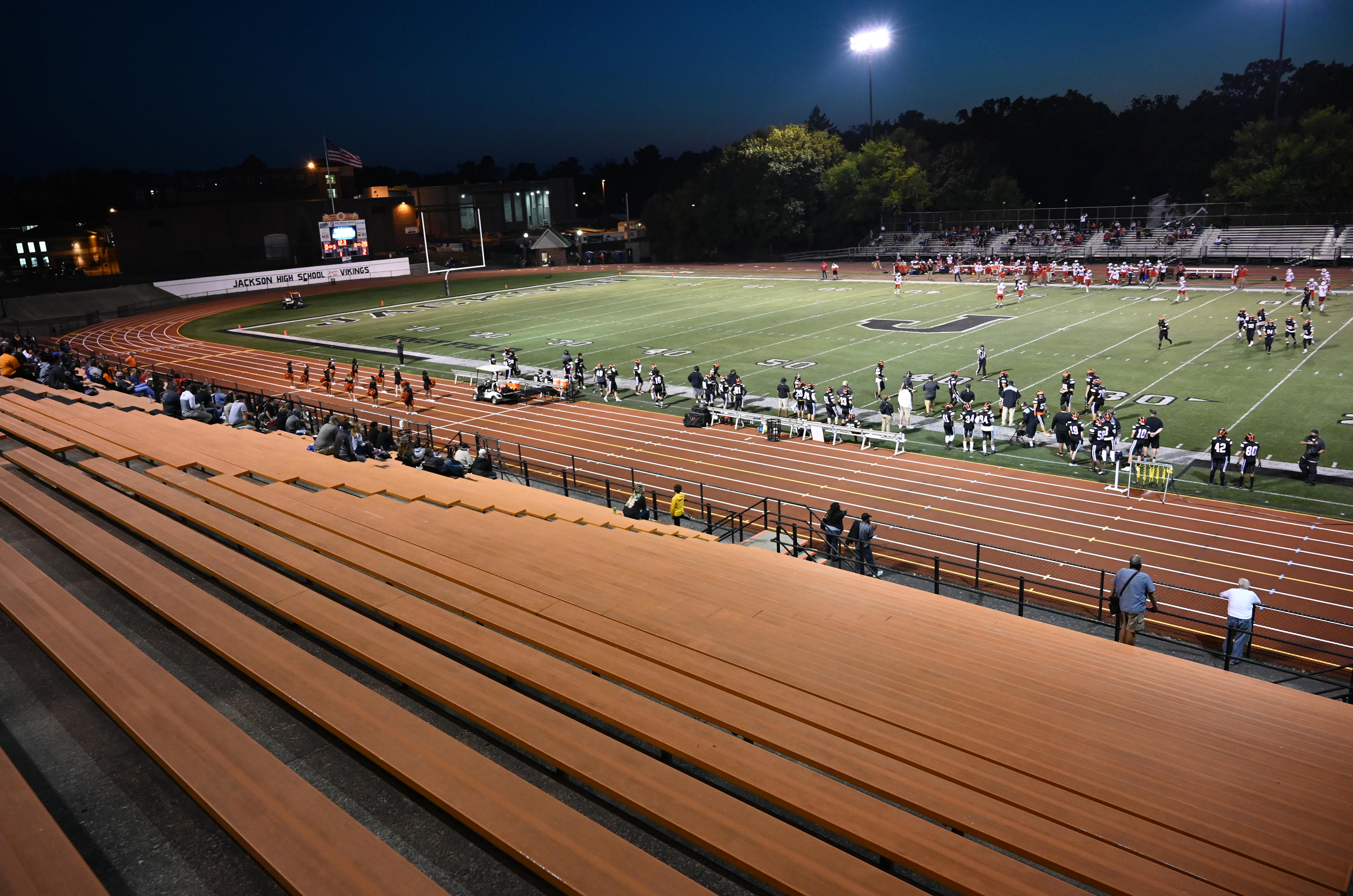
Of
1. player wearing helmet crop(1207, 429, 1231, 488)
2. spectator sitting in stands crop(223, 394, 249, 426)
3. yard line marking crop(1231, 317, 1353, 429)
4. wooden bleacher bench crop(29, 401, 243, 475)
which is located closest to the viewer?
wooden bleacher bench crop(29, 401, 243, 475)

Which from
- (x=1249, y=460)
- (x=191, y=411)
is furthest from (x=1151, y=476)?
(x=191, y=411)

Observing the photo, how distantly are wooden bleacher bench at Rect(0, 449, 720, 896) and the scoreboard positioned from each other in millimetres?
63843

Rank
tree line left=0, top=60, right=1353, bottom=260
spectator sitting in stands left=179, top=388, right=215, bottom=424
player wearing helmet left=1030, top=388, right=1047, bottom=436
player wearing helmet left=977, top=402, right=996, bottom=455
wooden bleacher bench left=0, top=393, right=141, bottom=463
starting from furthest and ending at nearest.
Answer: tree line left=0, top=60, right=1353, bottom=260
player wearing helmet left=1030, top=388, right=1047, bottom=436
player wearing helmet left=977, top=402, right=996, bottom=455
spectator sitting in stands left=179, top=388, right=215, bottom=424
wooden bleacher bench left=0, top=393, right=141, bottom=463

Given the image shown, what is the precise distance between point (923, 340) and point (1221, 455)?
1814 centimetres

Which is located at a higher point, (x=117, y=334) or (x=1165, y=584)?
(x=117, y=334)

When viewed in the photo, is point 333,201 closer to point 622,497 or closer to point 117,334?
point 117,334

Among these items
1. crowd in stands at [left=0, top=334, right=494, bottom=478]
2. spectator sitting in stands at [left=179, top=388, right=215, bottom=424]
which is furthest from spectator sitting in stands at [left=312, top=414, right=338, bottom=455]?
spectator sitting in stands at [left=179, top=388, right=215, bottom=424]

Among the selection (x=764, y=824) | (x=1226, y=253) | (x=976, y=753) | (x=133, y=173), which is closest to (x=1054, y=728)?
(x=976, y=753)

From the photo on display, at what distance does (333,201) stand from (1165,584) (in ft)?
262

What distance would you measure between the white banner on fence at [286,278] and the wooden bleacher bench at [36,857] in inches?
2746

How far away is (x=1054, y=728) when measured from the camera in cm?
505

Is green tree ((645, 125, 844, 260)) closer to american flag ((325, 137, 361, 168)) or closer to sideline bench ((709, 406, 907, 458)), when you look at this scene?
american flag ((325, 137, 361, 168))

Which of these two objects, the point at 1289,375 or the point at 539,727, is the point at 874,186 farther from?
the point at 539,727

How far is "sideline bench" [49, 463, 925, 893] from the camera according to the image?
345cm
